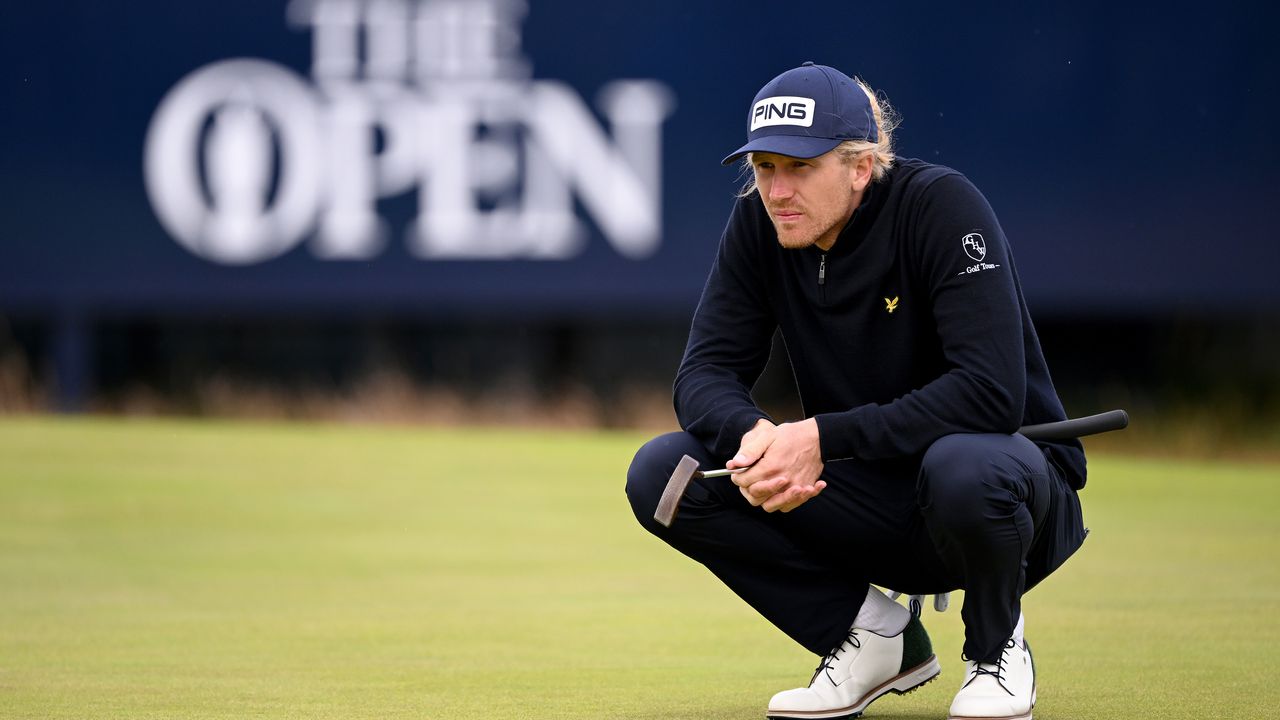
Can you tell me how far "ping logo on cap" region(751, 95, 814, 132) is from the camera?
3.61 meters

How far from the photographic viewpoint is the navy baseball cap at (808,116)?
3.59 meters

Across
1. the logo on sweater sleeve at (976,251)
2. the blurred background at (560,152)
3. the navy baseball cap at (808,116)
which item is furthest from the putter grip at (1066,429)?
the blurred background at (560,152)

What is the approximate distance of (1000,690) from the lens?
11.4 ft

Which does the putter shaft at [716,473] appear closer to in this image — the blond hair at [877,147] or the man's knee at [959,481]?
the man's knee at [959,481]

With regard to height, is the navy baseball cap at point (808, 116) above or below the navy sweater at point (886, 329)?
above

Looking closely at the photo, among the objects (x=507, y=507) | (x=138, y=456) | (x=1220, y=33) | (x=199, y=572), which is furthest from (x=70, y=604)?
(x=1220, y=33)

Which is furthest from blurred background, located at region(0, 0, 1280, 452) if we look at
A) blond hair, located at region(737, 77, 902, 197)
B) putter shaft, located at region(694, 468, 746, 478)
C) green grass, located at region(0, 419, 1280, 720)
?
putter shaft, located at region(694, 468, 746, 478)

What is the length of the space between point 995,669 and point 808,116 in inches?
46.9

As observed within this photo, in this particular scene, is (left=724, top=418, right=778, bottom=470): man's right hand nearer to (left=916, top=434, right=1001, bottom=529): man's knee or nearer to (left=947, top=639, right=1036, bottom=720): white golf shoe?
(left=916, top=434, right=1001, bottom=529): man's knee

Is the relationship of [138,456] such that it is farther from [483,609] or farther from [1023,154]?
[1023,154]

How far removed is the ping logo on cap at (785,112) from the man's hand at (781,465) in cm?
62

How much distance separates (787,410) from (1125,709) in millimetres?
10839

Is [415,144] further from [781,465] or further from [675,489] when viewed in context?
[781,465]

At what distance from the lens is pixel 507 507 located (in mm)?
9508
